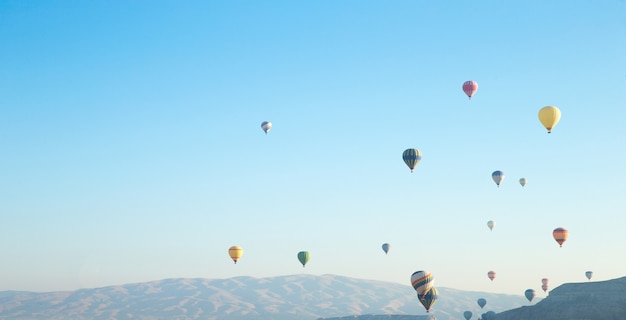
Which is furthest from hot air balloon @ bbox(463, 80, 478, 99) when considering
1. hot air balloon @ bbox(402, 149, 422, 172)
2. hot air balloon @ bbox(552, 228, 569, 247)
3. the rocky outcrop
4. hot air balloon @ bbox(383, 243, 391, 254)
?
the rocky outcrop

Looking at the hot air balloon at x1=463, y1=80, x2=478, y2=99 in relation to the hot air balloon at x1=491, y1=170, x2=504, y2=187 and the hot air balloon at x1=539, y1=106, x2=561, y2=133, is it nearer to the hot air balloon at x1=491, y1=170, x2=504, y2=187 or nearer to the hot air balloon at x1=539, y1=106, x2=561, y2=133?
the hot air balloon at x1=539, y1=106, x2=561, y2=133

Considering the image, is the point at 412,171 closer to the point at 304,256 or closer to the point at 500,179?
the point at 500,179

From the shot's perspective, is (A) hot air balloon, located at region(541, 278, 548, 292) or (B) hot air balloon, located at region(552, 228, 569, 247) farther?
(A) hot air balloon, located at region(541, 278, 548, 292)

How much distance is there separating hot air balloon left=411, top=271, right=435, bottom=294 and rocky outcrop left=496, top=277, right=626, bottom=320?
67.7 m

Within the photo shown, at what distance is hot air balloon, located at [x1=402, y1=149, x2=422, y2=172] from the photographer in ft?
289

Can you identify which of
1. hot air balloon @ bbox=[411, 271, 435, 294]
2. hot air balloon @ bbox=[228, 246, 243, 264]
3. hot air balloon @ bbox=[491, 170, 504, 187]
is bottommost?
hot air balloon @ bbox=[411, 271, 435, 294]

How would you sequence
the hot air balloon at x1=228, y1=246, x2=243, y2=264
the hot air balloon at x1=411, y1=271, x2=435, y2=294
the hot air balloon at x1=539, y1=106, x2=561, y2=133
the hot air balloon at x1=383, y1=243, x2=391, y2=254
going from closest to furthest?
the hot air balloon at x1=539, y1=106, x2=561, y2=133 → the hot air balloon at x1=411, y1=271, x2=435, y2=294 → the hot air balloon at x1=228, y1=246, x2=243, y2=264 → the hot air balloon at x1=383, y1=243, x2=391, y2=254

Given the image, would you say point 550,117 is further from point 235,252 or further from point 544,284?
point 544,284

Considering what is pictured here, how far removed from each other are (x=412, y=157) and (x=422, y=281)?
1625cm

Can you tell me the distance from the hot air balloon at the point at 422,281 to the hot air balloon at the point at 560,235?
1266 inches

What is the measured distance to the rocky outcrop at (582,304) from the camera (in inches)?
5374

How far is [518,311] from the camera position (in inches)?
5915

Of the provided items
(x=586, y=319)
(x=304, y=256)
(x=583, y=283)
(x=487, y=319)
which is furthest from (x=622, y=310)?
(x=304, y=256)

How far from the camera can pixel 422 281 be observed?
8244cm
